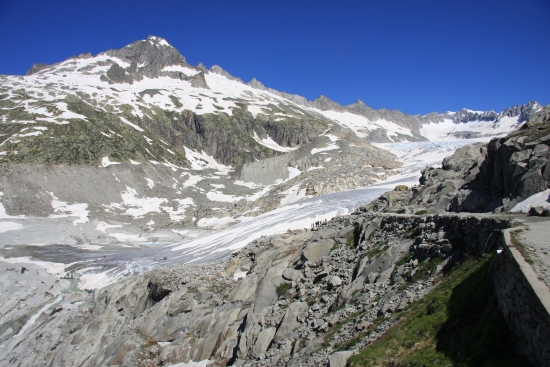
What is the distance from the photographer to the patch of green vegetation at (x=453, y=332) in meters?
7.25

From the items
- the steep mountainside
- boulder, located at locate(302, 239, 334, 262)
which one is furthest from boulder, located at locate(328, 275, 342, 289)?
the steep mountainside

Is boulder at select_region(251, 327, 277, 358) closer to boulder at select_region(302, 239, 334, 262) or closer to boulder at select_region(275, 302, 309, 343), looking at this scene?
boulder at select_region(275, 302, 309, 343)

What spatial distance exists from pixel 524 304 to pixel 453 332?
209 centimetres

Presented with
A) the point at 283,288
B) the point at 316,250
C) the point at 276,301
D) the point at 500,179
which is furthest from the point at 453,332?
the point at 500,179

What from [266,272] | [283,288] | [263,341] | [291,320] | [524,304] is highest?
[524,304]

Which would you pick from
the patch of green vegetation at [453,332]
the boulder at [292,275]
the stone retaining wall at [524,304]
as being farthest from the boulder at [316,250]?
the stone retaining wall at [524,304]

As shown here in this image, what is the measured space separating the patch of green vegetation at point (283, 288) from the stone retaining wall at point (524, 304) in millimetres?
10767

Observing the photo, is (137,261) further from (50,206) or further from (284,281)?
(50,206)

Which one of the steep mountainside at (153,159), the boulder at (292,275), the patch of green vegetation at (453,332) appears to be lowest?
the boulder at (292,275)

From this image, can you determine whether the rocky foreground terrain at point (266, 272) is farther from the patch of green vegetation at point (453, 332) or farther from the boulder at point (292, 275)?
the patch of green vegetation at point (453, 332)

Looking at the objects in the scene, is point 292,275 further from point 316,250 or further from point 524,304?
point 524,304

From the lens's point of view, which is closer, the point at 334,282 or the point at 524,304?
the point at 524,304

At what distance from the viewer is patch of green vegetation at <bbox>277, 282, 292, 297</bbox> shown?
57.6ft

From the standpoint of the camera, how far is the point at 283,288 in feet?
58.3
